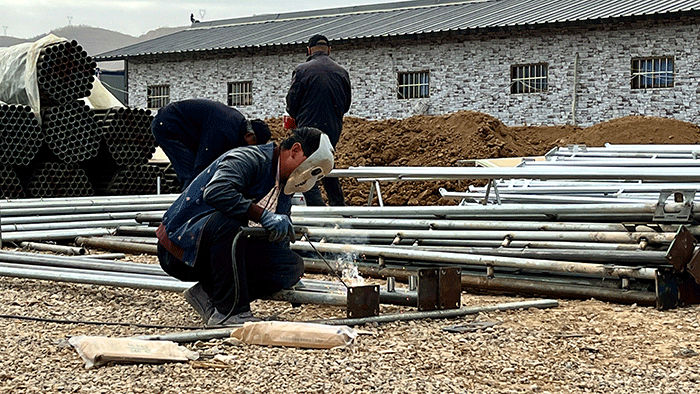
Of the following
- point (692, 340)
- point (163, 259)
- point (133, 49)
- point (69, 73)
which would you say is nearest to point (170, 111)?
point (163, 259)

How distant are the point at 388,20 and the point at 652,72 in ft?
30.7

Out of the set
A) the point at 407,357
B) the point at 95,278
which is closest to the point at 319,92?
the point at 95,278

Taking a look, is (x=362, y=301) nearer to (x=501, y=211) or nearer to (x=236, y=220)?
(x=236, y=220)

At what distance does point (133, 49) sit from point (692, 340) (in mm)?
28615

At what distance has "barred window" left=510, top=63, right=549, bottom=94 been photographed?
75.0 ft

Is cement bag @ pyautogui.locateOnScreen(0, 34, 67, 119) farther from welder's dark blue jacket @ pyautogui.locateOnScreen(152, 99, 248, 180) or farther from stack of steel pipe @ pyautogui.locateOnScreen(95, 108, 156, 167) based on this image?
welder's dark blue jacket @ pyautogui.locateOnScreen(152, 99, 248, 180)

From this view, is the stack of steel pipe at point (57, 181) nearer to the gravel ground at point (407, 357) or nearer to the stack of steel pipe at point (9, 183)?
the stack of steel pipe at point (9, 183)

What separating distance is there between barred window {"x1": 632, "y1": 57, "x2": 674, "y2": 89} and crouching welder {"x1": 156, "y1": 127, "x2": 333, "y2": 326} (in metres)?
17.8

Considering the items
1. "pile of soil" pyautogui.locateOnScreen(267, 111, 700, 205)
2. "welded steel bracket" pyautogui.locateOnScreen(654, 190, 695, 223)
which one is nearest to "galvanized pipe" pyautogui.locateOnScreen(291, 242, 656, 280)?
"welded steel bracket" pyautogui.locateOnScreen(654, 190, 695, 223)

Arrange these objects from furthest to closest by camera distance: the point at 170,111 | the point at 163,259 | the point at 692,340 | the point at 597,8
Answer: the point at 597,8 → the point at 170,111 → the point at 163,259 → the point at 692,340

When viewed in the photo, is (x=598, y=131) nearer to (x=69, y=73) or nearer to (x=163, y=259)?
(x=69, y=73)

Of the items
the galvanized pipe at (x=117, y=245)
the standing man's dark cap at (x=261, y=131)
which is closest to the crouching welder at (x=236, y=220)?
A: the standing man's dark cap at (x=261, y=131)

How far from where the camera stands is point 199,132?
7.73m

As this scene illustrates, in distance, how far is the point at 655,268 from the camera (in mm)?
6094
